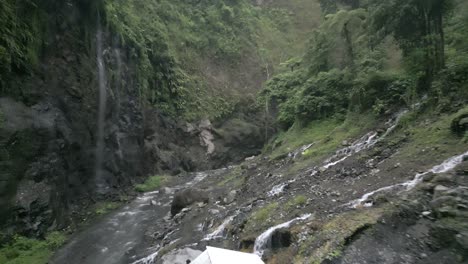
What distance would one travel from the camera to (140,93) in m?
25.7

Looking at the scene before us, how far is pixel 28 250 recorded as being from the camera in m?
12.9

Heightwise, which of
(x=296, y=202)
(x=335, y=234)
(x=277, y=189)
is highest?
(x=335, y=234)

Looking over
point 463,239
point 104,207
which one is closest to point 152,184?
point 104,207

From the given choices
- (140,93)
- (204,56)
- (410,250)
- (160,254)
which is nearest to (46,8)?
(140,93)

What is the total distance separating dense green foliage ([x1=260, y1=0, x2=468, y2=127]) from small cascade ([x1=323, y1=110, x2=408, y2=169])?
0.90 m

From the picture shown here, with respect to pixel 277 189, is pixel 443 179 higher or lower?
higher

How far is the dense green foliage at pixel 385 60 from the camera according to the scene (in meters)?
12.1

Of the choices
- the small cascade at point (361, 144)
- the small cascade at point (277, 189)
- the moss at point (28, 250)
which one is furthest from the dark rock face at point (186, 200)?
the small cascade at point (361, 144)

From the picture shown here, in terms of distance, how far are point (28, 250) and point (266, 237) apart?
28.5ft

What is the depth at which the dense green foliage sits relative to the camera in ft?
39.7

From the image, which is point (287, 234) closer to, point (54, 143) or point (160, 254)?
point (160, 254)

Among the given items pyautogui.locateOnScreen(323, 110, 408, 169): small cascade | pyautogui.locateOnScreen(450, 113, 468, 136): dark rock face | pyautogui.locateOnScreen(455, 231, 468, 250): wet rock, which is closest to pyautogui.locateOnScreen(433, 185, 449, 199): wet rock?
pyautogui.locateOnScreen(455, 231, 468, 250): wet rock

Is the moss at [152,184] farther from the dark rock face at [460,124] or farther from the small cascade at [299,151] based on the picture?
the dark rock face at [460,124]

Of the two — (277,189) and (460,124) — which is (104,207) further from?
(460,124)
